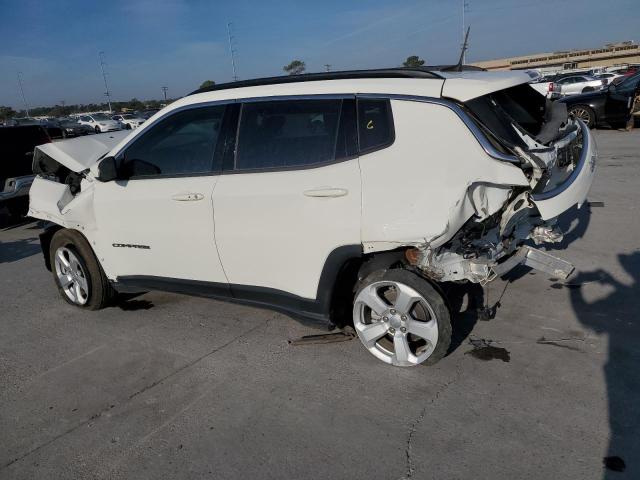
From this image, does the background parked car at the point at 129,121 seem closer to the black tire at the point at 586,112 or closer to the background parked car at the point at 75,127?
the background parked car at the point at 75,127

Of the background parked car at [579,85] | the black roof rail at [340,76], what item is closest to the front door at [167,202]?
the black roof rail at [340,76]

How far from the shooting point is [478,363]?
10.9 ft

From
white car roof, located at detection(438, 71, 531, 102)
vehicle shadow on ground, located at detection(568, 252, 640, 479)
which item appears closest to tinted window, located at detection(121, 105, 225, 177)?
white car roof, located at detection(438, 71, 531, 102)

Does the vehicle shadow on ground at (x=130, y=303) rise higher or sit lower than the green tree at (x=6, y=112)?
lower

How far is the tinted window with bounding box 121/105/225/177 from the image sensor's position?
12.3 ft

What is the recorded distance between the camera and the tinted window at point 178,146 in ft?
12.3

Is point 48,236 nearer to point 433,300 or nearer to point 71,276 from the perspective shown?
point 71,276

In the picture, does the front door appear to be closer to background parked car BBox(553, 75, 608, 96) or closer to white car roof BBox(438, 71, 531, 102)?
white car roof BBox(438, 71, 531, 102)

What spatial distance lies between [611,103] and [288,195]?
45.4ft

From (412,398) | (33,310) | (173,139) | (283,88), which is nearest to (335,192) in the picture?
(283,88)

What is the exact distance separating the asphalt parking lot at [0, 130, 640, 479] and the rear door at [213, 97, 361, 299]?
0.64 m

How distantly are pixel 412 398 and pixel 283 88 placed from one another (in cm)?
224

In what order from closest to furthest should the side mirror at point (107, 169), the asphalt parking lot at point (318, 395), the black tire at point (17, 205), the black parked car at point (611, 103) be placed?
the asphalt parking lot at point (318, 395), the side mirror at point (107, 169), the black tire at point (17, 205), the black parked car at point (611, 103)

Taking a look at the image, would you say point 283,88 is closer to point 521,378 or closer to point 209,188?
point 209,188
